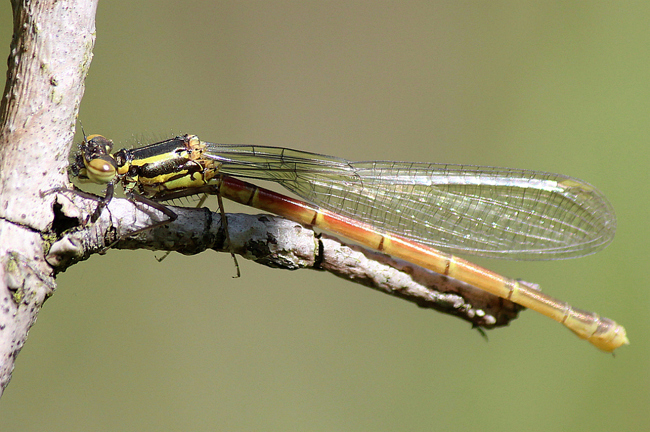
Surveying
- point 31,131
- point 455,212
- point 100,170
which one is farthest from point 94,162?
point 455,212

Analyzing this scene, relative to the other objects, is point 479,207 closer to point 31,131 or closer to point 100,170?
point 100,170

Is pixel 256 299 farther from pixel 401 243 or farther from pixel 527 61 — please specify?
pixel 527 61

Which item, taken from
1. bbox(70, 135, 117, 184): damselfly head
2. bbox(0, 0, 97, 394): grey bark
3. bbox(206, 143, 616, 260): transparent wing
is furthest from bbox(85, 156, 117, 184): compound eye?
bbox(206, 143, 616, 260): transparent wing

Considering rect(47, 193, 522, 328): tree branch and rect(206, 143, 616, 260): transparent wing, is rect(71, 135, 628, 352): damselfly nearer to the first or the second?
rect(206, 143, 616, 260): transparent wing

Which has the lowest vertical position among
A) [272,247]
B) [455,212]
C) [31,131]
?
[272,247]

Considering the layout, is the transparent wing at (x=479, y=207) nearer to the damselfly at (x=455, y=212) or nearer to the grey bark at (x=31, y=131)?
the damselfly at (x=455, y=212)

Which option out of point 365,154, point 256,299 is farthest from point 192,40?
point 256,299

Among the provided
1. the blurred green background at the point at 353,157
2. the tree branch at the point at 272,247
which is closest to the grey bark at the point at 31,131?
the tree branch at the point at 272,247
